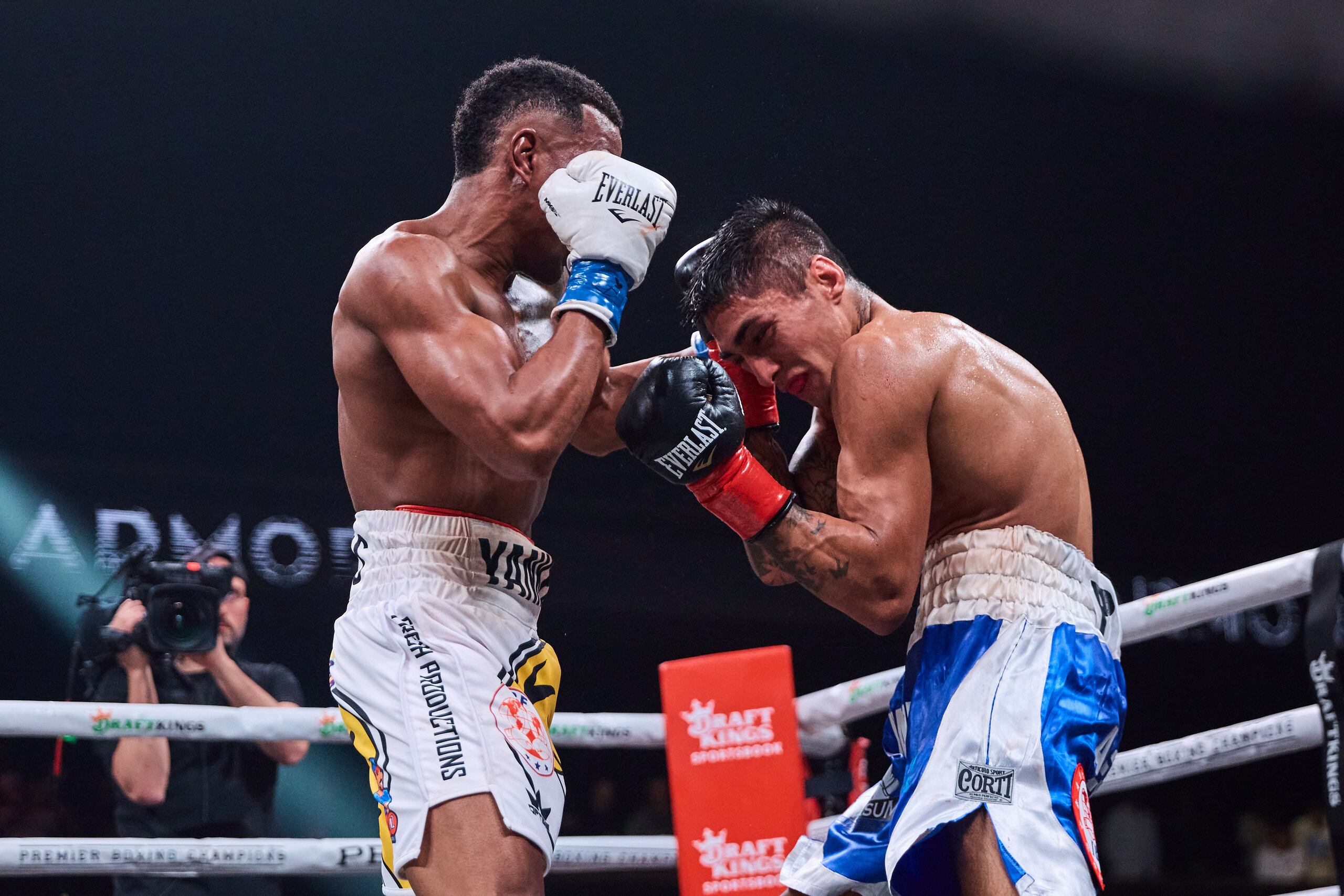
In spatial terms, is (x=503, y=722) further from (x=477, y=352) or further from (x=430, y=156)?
(x=430, y=156)

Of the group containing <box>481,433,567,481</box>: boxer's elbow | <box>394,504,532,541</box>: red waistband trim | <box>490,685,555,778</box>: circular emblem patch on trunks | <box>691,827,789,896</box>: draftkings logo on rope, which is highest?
<box>481,433,567,481</box>: boxer's elbow

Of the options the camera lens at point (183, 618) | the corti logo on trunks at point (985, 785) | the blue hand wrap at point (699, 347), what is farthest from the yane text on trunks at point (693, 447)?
the camera lens at point (183, 618)

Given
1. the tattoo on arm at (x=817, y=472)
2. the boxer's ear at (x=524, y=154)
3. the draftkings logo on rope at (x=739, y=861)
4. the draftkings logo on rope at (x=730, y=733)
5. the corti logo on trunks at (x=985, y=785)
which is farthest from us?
the draftkings logo on rope at (x=730, y=733)

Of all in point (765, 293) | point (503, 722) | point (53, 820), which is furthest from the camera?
point (53, 820)

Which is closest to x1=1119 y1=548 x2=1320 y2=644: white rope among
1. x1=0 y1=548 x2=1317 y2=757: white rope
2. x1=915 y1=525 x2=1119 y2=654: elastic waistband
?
x1=0 y1=548 x2=1317 y2=757: white rope

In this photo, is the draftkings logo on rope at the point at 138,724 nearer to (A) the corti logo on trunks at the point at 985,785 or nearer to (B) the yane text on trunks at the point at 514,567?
(B) the yane text on trunks at the point at 514,567

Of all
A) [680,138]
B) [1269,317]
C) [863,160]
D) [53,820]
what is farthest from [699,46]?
[53,820]

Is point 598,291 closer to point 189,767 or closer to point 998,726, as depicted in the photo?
point 998,726

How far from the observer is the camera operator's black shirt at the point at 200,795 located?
10.8 ft

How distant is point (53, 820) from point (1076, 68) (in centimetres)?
694

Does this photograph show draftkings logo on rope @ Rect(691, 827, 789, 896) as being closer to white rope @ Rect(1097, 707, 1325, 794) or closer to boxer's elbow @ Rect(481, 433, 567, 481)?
white rope @ Rect(1097, 707, 1325, 794)

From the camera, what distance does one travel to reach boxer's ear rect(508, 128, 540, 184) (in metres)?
2.00

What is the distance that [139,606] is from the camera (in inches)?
128

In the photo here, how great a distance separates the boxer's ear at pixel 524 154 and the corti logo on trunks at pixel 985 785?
1.16 metres
